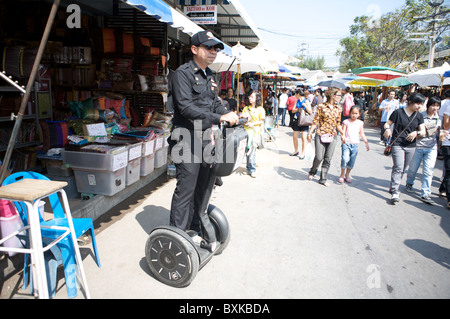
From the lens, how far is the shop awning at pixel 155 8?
3.21 metres

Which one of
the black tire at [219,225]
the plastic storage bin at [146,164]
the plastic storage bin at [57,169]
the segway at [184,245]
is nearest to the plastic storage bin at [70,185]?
the plastic storage bin at [57,169]

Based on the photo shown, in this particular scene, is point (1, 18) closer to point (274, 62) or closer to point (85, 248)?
point (85, 248)

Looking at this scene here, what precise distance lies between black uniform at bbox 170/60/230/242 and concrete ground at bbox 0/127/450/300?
0.61 meters

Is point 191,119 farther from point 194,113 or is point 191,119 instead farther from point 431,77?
point 431,77

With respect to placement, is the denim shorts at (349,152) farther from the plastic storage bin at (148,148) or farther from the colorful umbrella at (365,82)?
the colorful umbrella at (365,82)

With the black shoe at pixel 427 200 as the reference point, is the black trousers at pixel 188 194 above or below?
above

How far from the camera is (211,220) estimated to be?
11.1 ft

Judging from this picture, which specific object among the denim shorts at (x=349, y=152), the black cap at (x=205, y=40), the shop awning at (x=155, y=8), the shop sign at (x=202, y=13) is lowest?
the denim shorts at (x=349, y=152)

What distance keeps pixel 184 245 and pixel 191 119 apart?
3.73 ft

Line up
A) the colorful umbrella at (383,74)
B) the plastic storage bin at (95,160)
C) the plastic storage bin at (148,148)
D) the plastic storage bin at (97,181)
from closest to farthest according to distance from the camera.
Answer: the plastic storage bin at (95,160) < the plastic storage bin at (97,181) < the plastic storage bin at (148,148) < the colorful umbrella at (383,74)

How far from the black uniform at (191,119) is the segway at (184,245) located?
16 centimetres

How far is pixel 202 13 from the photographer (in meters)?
7.04

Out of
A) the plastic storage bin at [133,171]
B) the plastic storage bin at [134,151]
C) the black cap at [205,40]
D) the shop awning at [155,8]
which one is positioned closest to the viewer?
the black cap at [205,40]

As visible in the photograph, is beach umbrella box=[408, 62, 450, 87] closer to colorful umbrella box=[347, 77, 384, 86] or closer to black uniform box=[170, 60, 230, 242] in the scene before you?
colorful umbrella box=[347, 77, 384, 86]
